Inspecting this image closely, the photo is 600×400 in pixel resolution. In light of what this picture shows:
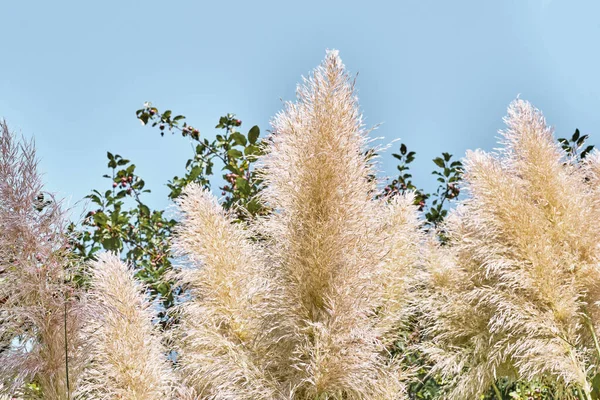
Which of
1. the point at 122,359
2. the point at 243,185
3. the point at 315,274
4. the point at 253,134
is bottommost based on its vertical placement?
the point at 122,359

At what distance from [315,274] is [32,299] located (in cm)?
116

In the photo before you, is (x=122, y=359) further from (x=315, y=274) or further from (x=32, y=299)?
(x=315, y=274)

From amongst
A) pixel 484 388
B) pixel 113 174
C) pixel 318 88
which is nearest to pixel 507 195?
pixel 484 388

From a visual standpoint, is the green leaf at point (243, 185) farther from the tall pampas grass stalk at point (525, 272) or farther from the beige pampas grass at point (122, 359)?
the beige pampas grass at point (122, 359)

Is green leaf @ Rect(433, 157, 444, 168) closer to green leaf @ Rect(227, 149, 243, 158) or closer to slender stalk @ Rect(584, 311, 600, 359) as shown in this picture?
green leaf @ Rect(227, 149, 243, 158)

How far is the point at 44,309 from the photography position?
99.8 inches

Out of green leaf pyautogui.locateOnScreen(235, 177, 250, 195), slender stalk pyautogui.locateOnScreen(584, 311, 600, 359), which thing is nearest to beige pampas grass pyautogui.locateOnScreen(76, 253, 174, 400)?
green leaf pyautogui.locateOnScreen(235, 177, 250, 195)

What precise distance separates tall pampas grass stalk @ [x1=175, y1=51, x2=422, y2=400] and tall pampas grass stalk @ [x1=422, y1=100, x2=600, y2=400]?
104cm

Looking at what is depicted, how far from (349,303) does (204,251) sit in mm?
1156

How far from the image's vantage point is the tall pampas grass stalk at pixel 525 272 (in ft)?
11.6

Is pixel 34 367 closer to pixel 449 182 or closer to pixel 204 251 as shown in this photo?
pixel 204 251

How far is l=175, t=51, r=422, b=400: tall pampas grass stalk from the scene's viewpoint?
252 centimetres

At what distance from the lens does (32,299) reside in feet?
8.49

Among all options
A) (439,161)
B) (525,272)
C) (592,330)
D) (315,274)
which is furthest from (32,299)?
(439,161)
